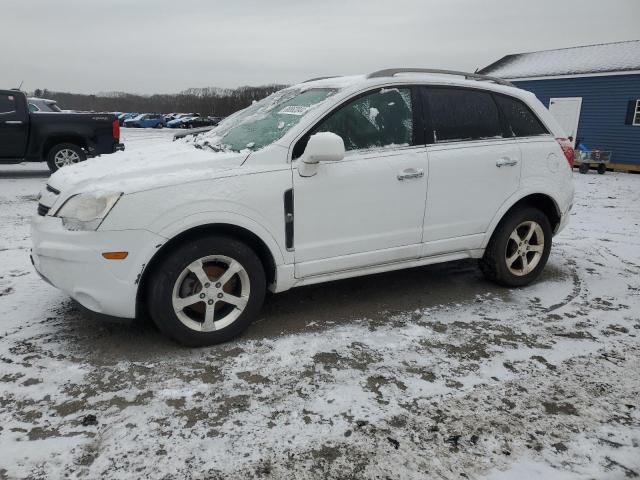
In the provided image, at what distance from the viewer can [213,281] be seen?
3215 millimetres

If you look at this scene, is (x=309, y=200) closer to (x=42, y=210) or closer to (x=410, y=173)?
(x=410, y=173)

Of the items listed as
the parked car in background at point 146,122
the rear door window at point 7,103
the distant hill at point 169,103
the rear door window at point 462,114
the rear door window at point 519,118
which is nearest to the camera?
the rear door window at point 462,114

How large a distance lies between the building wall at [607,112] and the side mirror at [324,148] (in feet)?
54.3

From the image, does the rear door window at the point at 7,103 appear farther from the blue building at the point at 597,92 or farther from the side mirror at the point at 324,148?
the blue building at the point at 597,92

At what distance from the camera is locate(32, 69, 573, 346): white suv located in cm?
300

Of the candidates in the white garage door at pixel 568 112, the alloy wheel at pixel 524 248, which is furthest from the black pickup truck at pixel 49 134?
the white garage door at pixel 568 112

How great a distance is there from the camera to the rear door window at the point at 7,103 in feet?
33.1

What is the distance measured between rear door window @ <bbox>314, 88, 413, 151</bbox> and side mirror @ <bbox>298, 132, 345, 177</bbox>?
280 millimetres

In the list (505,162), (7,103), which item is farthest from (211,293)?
(7,103)

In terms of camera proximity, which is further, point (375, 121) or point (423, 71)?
point (423, 71)

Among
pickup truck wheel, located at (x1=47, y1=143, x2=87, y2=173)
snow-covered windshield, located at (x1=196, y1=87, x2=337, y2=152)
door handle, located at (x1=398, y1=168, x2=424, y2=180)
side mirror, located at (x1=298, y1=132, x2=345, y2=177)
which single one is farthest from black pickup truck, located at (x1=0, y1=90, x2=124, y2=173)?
door handle, located at (x1=398, y1=168, x2=424, y2=180)

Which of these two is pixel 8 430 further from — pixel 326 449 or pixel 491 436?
pixel 491 436

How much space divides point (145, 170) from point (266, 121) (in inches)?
44.6

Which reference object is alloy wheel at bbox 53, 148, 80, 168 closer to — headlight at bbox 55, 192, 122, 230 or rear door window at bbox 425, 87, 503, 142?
headlight at bbox 55, 192, 122, 230
